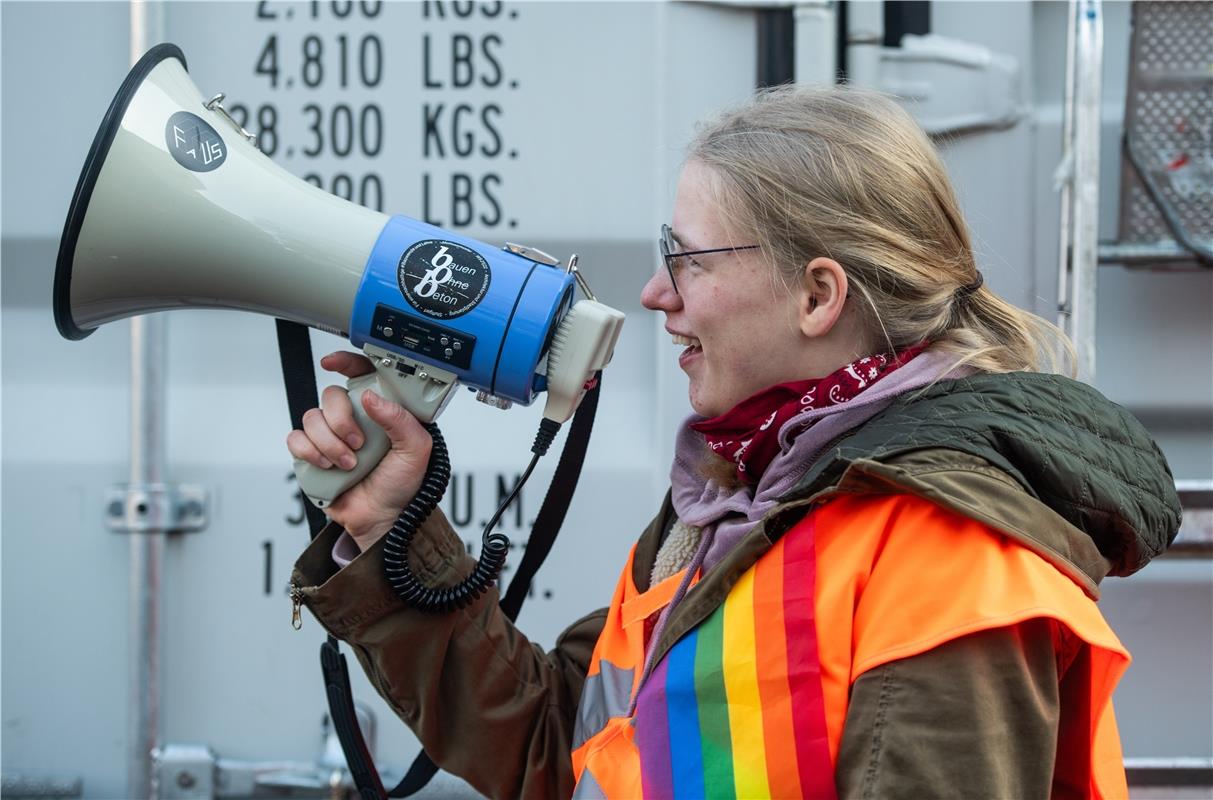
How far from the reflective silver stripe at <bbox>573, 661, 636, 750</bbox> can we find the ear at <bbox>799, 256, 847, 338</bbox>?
484 mm

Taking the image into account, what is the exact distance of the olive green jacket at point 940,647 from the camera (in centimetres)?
115

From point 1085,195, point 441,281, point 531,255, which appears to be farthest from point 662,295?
point 1085,195

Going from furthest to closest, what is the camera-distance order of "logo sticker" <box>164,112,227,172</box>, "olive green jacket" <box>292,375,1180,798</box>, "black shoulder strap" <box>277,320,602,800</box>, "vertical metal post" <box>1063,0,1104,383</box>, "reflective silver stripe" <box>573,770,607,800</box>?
"vertical metal post" <box>1063,0,1104,383</box> → "black shoulder strap" <box>277,320,602,800</box> → "logo sticker" <box>164,112,227,172</box> → "reflective silver stripe" <box>573,770,607,800</box> → "olive green jacket" <box>292,375,1180,798</box>

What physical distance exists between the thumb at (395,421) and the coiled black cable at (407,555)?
36 mm

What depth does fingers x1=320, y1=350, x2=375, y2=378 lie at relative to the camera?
1.62 m

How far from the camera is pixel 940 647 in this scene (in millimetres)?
1157

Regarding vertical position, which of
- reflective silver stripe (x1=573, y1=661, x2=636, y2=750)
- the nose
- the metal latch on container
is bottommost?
reflective silver stripe (x1=573, y1=661, x2=636, y2=750)

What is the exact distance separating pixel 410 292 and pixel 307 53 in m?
0.87

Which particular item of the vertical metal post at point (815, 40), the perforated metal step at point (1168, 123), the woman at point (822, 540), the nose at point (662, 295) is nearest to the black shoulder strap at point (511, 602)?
A: the woman at point (822, 540)

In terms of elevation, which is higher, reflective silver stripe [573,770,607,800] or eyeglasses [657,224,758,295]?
eyeglasses [657,224,758,295]

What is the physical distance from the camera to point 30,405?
2.20m

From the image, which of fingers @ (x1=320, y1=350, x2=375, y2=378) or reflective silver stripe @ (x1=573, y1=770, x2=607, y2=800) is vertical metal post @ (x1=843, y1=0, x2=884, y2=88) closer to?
fingers @ (x1=320, y1=350, x2=375, y2=378)

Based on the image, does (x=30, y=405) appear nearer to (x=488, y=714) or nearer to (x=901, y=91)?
(x=488, y=714)

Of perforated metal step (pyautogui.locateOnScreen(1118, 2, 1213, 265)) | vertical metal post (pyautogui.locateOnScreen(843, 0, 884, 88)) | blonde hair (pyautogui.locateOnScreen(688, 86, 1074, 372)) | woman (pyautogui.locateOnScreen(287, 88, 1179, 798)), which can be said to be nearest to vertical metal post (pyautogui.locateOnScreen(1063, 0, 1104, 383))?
perforated metal step (pyautogui.locateOnScreen(1118, 2, 1213, 265))
